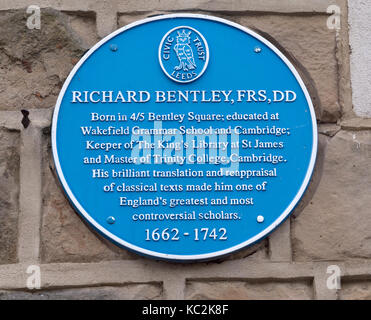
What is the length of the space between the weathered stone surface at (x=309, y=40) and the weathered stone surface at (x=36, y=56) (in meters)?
0.22

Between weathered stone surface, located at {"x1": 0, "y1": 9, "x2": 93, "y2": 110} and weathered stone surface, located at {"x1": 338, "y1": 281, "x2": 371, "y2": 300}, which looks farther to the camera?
weathered stone surface, located at {"x1": 0, "y1": 9, "x2": 93, "y2": 110}

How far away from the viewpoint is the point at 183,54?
304 centimetres

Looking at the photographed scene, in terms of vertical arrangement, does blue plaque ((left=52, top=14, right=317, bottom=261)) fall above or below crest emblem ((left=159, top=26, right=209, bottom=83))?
below

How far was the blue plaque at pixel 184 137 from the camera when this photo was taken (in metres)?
2.91

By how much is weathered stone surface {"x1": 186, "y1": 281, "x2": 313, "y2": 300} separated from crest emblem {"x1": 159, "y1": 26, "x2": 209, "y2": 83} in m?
0.78

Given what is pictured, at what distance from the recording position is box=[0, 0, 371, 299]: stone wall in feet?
9.55

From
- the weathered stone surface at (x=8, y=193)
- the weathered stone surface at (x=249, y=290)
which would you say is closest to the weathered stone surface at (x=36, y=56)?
the weathered stone surface at (x=8, y=193)

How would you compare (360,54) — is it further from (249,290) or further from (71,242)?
(71,242)

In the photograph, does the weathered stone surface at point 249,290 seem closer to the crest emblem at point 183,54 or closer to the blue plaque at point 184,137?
the blue plaque at point 184,137

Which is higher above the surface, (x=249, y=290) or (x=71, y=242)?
(x=71, y=242)

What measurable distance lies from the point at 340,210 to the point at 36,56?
1313 mm

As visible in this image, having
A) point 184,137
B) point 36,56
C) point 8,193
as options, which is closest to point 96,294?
point 8,193

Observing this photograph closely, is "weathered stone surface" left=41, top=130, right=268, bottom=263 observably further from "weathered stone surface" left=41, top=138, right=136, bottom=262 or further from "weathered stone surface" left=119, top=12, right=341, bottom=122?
"weathered stone surface" left=119, top=12, right=341, bottom=122

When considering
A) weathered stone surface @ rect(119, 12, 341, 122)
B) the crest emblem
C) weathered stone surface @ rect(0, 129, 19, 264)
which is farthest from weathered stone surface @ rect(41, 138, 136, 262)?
weathered stone surface @ rect(119, 12, 341, 122)
